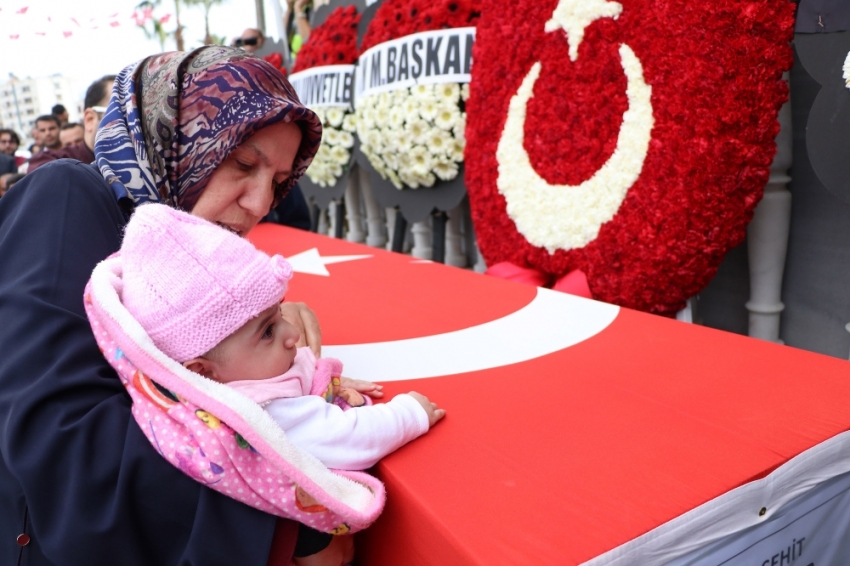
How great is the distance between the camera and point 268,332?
88cm

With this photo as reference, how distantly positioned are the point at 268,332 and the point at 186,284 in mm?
140

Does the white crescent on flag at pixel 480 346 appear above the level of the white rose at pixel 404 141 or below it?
Result: below

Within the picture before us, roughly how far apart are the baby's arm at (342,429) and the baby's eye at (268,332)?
9 cm

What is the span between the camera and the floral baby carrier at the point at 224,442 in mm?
769

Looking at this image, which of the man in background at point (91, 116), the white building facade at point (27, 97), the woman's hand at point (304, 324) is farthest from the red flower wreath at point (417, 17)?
the white building facade at point (27, 97)

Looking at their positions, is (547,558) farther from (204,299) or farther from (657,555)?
(204,299)

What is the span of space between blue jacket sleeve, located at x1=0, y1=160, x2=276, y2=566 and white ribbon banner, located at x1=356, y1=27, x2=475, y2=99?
89.2 inches

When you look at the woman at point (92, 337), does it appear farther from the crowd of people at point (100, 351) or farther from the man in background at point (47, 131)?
the man in background at point (47, 131)

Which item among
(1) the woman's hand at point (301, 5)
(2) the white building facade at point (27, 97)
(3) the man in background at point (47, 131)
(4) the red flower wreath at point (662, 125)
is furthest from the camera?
(2) the white building facade at point (27, 97)

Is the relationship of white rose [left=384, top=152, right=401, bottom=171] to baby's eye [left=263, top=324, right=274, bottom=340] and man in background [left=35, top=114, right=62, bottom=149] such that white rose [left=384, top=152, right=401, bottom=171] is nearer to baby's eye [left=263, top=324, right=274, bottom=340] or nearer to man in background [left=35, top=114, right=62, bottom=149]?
baby's eye [left=263, top=324, right=274, bottom=340]

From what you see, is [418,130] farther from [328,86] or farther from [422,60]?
[328,86]

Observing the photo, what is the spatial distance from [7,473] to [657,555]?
926mm

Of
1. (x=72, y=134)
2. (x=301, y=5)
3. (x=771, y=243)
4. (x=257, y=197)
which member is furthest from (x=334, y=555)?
(x=72, y=134)

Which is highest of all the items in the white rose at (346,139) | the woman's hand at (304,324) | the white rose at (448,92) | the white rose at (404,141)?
the white rose at (448,92)
